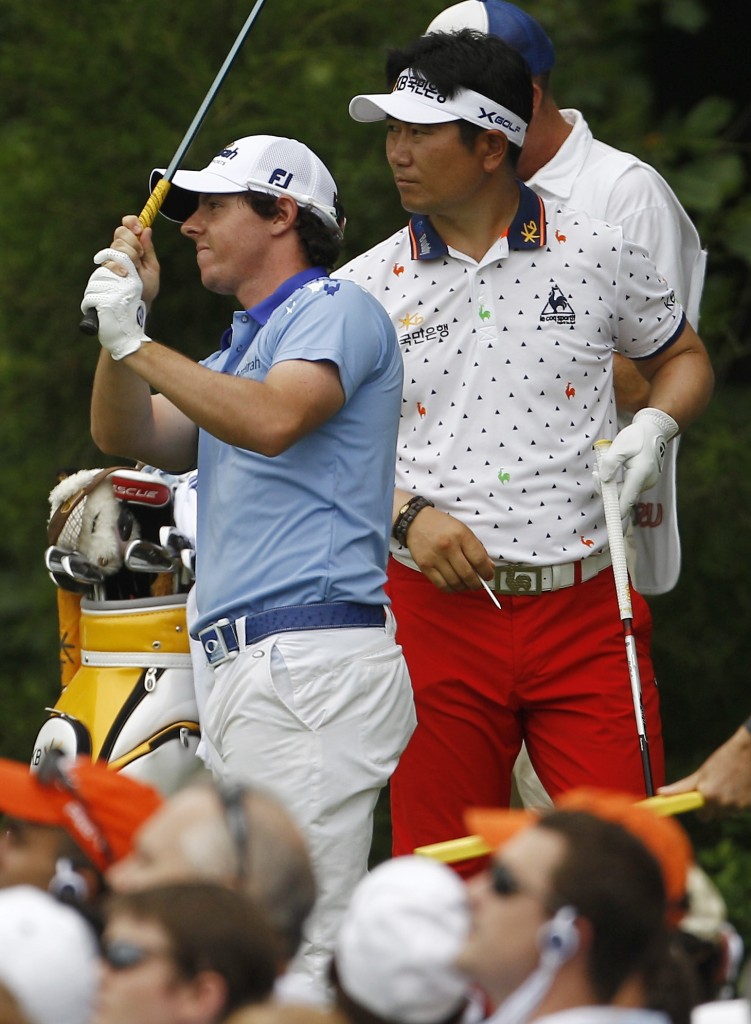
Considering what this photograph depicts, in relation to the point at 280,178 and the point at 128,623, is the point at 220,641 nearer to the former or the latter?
the point at 128,623

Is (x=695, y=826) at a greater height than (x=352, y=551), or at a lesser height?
lesser

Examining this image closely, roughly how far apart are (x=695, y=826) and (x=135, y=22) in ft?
11.1

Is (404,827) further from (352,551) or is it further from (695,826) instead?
(695,826)

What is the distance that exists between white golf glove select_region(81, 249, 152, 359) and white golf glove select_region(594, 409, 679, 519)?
3.56 feet

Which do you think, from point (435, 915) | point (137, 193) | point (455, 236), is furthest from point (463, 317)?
point (137, 193)

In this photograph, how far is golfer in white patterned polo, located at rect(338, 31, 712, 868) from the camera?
443 cm

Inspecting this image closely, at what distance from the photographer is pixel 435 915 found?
8.95 ft

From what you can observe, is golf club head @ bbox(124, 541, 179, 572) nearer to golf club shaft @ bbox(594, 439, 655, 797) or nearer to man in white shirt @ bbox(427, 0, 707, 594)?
golf club shaft @ bbox(594, 439, 655, 797)

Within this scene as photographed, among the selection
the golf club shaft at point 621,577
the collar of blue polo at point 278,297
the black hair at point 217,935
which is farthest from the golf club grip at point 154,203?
the black hair at point 217,935

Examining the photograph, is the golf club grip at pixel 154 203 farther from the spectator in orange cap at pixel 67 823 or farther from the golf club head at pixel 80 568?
the spectator in orange cap at pixel 67 823

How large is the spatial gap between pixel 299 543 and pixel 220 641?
0.87 ft

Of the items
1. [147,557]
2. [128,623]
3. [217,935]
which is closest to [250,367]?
[147,557]

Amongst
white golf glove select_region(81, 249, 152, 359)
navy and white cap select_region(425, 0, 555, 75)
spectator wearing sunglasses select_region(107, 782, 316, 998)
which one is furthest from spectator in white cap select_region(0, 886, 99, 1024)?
navy and white cap select_region(425, 0, 555, 75)

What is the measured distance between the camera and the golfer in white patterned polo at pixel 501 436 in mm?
4434
